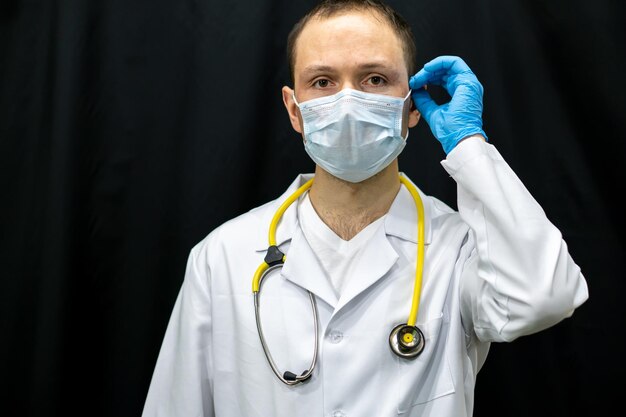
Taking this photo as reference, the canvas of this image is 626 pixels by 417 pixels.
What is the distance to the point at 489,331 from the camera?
145cm

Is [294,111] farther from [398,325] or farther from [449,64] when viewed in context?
[398,325]

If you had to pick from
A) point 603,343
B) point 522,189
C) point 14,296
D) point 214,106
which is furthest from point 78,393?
point 603,343

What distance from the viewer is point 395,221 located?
5.45 ft

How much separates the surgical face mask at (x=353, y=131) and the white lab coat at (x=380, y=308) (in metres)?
0.15

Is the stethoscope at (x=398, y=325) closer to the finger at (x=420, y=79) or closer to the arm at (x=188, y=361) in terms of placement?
the arm at (x=188, y=361)

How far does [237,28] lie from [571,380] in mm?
1577

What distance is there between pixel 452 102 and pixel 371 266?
43cm

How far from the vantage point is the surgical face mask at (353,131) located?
1.53 m

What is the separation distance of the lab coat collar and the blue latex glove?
0.22 m

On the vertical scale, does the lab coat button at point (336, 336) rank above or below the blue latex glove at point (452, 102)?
below

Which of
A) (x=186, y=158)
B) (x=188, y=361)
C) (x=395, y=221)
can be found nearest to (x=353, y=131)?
(x=395, y=221)

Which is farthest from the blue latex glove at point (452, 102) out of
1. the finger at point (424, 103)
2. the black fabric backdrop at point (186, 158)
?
the black fabric backdrop at point (186, 158)

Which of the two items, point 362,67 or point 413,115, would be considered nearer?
point 362,67

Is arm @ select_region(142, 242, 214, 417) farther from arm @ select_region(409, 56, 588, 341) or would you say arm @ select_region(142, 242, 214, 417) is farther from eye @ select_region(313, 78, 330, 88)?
arm @ select_region(409, 56, 588, 341)
